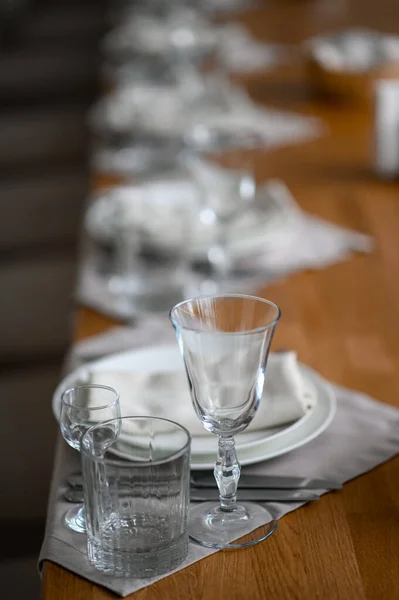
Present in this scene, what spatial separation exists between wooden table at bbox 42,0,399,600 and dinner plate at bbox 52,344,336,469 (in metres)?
0.06

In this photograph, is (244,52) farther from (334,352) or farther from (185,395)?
(185,395)

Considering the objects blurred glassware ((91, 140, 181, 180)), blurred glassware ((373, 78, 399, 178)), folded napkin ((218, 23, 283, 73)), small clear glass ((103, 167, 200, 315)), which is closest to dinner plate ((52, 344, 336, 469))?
small clear glass ((103, 167, 200, 315))

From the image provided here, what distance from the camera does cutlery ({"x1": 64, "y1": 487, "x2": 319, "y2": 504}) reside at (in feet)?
2.55

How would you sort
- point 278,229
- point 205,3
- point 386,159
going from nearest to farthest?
point 278,229
point 386,159
point 205,3

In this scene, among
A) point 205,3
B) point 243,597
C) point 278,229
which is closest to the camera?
point 243,597

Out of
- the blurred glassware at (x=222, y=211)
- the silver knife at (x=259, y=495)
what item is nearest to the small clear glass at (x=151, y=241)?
the blurred glassware at (x=222, y=211)

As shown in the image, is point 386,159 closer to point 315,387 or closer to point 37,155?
point 315,387

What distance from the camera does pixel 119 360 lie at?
991 mm

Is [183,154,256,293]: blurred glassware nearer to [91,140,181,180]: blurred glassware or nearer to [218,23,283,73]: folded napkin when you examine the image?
[91,140,181,180]: blurred glassware

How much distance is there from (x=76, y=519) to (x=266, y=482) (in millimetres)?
164

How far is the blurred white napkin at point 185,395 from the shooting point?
85 centimetres

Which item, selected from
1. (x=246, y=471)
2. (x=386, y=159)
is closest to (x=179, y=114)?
(x=386, y=159)

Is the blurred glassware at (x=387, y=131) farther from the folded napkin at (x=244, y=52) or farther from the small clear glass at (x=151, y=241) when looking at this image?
the folded napkin at (x=244, y=52)

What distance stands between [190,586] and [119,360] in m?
0.35
